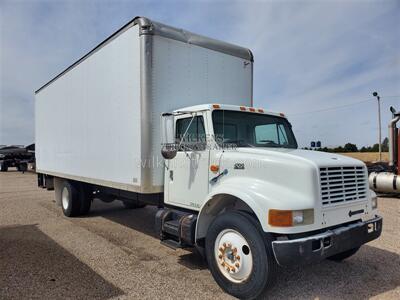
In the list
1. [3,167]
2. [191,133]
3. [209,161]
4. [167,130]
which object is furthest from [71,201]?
[3,167]

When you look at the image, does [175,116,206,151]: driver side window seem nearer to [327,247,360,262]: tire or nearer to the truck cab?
the truck cab

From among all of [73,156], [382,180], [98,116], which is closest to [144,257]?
[98,116]

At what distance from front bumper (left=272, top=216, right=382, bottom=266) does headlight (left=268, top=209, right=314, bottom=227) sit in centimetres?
17

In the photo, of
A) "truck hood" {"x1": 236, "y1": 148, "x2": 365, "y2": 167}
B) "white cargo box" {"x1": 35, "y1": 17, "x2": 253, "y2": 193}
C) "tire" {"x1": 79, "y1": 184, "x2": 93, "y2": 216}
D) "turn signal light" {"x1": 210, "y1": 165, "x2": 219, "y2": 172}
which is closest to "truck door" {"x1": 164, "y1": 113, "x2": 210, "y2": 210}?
"turn signal light" {"x1": 210, "y1": 165, "x2": 219, "y2": 172}

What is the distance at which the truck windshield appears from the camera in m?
4.67

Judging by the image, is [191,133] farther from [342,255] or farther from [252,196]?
[342,255]

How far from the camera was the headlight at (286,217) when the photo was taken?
11.2 feet

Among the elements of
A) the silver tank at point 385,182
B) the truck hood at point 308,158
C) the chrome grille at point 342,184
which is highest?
the truck hood at point 308,158

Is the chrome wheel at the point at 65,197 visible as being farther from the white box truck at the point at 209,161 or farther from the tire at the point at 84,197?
the white box truck at the point at 209,161

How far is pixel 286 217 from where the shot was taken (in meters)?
3.41

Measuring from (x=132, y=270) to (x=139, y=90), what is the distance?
2.77 metres

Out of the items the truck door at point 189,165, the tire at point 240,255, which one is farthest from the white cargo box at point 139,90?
the tire at point 240,255

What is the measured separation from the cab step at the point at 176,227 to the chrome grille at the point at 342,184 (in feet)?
5.97

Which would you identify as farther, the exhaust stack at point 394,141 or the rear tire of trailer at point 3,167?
the rear tire of trailer at point 3,167
